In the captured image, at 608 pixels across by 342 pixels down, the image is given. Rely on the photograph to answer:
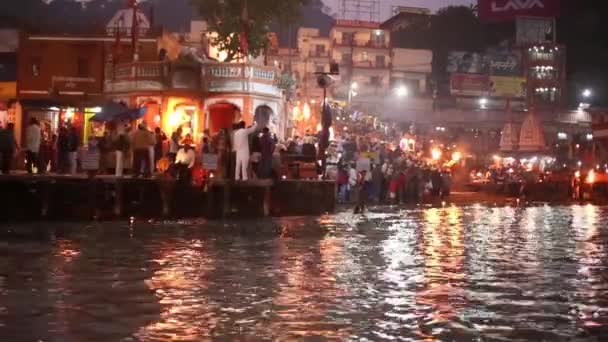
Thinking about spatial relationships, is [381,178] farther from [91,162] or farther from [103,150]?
[91,162]

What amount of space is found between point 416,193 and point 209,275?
28011 millimetres

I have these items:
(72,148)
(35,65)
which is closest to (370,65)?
(35,65)

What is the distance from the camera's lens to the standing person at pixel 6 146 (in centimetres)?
2336

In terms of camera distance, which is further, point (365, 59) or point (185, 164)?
point (365, 59)

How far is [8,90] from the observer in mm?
47719

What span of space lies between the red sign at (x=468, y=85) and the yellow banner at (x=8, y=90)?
5066cm

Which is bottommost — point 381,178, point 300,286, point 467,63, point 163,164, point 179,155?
point 300,286

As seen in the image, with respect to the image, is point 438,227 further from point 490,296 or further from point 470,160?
point 470,160

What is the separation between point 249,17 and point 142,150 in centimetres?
2149

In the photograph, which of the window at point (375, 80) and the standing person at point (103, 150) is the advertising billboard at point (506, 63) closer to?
the window at point (375, 80)

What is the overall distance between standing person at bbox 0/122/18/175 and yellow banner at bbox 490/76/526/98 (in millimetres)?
Answer: 69988

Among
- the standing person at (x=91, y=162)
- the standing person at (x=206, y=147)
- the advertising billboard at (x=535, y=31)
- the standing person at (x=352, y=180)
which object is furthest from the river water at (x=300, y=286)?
the advertising billboard at (x=535, y=31)

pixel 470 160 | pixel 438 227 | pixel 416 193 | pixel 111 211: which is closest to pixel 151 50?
pixel 416 193

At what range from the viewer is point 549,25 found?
9281 centimetres
